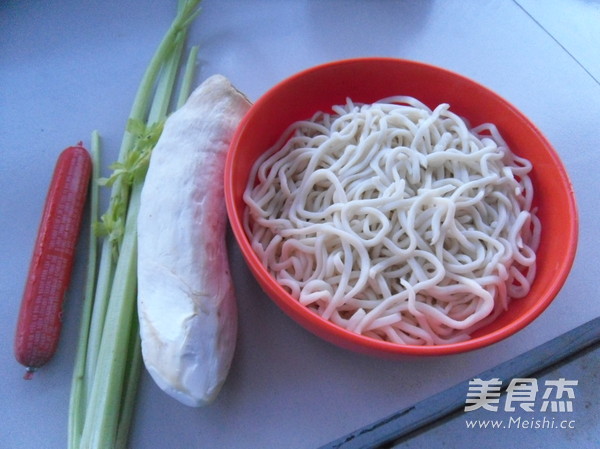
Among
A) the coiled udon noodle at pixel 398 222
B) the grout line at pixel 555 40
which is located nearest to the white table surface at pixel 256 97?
the grout line at pixel 555 40

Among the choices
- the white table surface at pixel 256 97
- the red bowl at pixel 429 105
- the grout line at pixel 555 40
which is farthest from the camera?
the grout line at pixel 555 40

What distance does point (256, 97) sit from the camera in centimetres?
120

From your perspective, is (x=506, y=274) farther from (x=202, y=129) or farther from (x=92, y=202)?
(x=92, y=202)

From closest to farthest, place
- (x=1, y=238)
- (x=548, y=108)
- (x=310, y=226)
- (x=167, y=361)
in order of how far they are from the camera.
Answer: (x=167, y=361) → (x=310, y=226) → (x=1, y=238) → (x=548, y=108)

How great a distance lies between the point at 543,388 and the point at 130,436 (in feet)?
2.36

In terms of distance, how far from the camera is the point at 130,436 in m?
0.84

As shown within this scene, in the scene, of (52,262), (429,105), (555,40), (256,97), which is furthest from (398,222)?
(555,40)

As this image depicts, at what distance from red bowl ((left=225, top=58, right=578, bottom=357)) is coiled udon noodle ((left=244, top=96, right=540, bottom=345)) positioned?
0.08ft

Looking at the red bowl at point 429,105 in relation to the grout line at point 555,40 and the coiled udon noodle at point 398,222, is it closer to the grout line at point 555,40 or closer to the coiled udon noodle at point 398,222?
the coiled udon noodle at point 398,222

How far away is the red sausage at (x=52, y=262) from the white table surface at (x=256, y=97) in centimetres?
4

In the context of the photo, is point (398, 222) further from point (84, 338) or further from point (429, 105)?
point (84, 338)

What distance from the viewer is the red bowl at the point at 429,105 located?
0.73m

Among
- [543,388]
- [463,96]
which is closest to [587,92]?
[463,96]

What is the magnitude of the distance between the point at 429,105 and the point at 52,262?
32.9 inches
